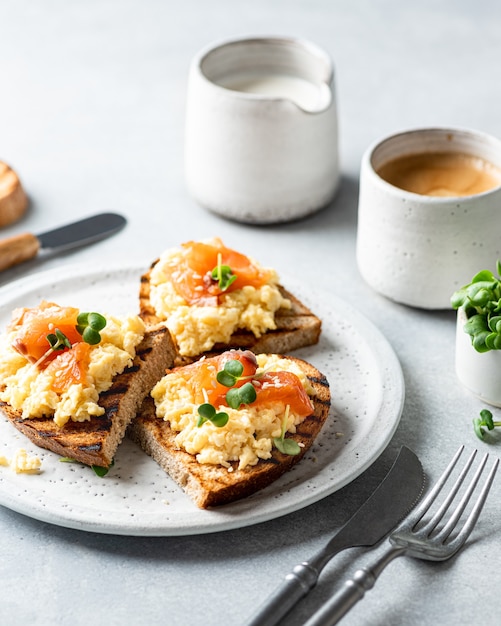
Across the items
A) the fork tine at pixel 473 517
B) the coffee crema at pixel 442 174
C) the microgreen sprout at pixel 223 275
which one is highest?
the coffee crema at pixel 442 174

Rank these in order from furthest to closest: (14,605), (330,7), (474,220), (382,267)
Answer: (330,7), (382,267), (474,220), (14,605)

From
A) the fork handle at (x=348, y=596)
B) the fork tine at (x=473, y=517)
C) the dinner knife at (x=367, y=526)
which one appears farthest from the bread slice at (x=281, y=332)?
the fork handle at (x=348, y=596)

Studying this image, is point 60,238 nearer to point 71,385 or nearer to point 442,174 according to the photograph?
point 71,385

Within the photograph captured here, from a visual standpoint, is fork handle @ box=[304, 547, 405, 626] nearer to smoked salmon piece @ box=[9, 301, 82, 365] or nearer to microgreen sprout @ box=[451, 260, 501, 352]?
microgreen sprout @ box=[451, 260, 501, 352]

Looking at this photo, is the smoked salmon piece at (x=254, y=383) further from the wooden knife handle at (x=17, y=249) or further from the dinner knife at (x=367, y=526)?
the wooden knife handle at (x=17, y=249)

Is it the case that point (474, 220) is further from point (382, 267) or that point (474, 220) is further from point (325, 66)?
point (325, 66)

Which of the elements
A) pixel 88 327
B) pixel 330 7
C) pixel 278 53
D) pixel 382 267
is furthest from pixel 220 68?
pixel 330 7

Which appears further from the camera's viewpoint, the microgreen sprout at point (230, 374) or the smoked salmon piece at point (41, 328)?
the smoked salmon piece at point (41, 328)
